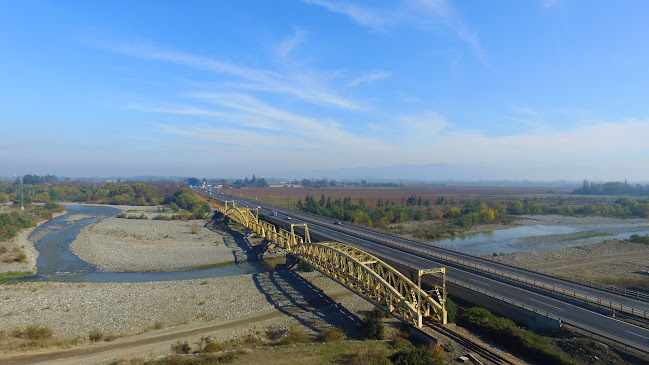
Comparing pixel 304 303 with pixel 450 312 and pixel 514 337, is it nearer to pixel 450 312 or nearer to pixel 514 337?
pixel 450 312

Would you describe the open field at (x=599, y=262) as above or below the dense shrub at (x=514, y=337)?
below

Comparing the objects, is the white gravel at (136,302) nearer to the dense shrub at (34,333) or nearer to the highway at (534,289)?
the dense shrub at (34,333)

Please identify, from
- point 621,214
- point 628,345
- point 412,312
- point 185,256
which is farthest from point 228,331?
point 621,214

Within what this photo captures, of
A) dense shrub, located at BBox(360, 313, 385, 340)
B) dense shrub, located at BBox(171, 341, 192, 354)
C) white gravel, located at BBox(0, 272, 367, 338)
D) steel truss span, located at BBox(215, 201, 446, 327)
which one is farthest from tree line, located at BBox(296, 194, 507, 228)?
dense shrub, located at BBox(171, 341, 192, 354)

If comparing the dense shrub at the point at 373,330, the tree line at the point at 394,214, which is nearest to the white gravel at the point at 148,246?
the tree line at the point at 394,214

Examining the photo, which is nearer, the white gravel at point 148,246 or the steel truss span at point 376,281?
the steel truss span at point 376,281

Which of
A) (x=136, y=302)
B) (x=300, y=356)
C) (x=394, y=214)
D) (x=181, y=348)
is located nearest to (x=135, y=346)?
(x=181, y=348)

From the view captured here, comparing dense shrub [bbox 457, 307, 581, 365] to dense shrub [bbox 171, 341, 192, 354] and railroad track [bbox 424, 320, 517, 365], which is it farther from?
dense shrub [bbox 171, 341, 192, 354]
